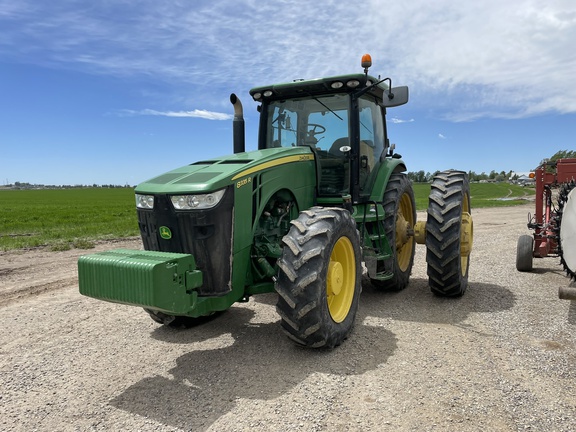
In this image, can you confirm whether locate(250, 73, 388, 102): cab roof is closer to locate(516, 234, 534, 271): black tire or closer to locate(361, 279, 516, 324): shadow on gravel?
locate(361, 279, 516, 324): shadow on gravel

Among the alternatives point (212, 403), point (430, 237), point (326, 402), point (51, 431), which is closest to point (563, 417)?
point (326, 402)

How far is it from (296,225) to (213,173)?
88 cm

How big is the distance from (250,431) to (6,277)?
6.81 m

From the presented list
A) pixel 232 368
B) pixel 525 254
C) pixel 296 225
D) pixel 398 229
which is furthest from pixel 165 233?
pixel 525 254

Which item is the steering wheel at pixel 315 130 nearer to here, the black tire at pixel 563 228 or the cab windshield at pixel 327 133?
the cab windshield at pixel 327 133

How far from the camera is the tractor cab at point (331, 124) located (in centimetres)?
551

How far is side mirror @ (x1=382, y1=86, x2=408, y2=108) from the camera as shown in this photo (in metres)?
5.19

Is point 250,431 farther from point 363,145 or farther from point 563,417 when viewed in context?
point 363,145

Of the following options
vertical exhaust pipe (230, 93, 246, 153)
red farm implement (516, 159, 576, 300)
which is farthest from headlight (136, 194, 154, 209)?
red farm implement (516, 159, 576, 300)

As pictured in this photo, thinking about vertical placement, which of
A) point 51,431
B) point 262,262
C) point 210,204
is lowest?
point 51,431

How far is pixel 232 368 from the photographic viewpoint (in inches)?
156

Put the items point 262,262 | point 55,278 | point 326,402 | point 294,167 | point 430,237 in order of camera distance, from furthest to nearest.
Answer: point 55,278
point 430,237
point 294,167
point 262,262
point 326,402

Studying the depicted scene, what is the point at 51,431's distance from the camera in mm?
3072

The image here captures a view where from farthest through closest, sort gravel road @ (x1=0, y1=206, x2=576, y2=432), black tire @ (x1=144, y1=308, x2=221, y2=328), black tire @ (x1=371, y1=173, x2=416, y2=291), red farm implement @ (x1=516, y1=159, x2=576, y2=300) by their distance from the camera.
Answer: black tire @ (x1=371, y1=173, x2=416, y2=291) < red farm implement @ (x1=516, y1=159, x2=576, y2=300) < black tire @ (x1=144, y1=308, x2=221, y2=328) < gravel road @ (x1=0, y1=206, x2=576, y2=432)
